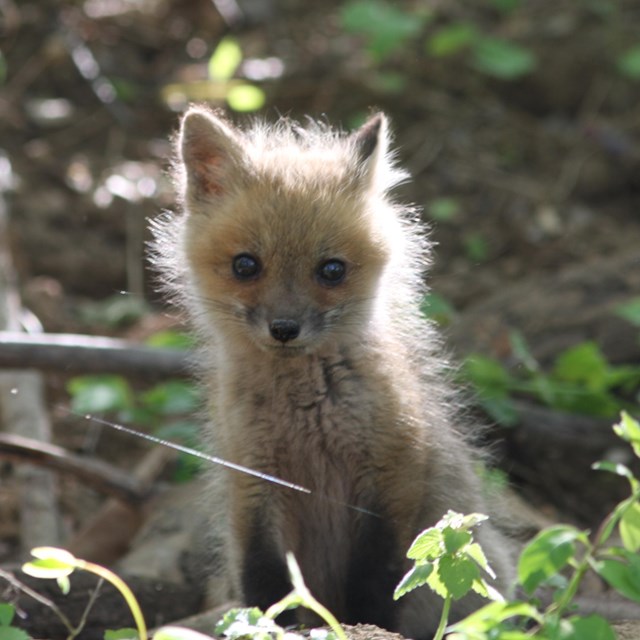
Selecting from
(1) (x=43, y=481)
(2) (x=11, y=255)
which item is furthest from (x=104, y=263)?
(1) (x=43, y=481)

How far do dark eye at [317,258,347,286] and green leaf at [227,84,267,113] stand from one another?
13.7ft

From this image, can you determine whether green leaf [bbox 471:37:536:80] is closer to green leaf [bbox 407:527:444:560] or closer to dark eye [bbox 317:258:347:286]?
dark eye [bbox 317:258:347:286]

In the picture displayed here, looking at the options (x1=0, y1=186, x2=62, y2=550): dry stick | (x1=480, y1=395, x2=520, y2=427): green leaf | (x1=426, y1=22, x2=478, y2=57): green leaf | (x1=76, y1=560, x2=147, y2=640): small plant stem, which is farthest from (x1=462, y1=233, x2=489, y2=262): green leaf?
(x1=76, y1=560, x2=147, y2=640): small plant stem

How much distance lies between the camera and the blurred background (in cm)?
738

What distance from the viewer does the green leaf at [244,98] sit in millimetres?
8031

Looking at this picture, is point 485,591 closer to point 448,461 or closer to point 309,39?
→ point 448,461

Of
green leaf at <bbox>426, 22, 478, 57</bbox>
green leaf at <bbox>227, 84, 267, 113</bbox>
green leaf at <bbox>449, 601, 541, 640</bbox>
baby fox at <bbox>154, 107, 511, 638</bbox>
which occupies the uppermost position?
green leaf at <bbox>426, 22, 478, 57</bbox>

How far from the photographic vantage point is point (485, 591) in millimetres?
2668

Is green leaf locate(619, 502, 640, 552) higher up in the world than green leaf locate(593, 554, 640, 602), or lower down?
higher up

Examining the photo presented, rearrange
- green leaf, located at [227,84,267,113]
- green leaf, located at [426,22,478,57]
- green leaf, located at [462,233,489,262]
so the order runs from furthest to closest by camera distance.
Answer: green leaf, located at [426,22,478,57]
green leaf, located at [227,84,267,113]
green leaf, located at [462,233,489,262]

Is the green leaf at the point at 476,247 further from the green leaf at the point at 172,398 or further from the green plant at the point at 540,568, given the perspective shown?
the green plant at the point at 540,568

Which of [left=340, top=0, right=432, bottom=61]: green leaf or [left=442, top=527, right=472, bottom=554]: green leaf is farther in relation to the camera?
[left=340, top=0, right=432, bottom=61]: green leaf

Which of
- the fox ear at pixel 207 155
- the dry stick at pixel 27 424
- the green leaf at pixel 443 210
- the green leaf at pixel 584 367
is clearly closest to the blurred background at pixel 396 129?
the green leaf at pixel 443 210

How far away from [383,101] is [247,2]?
1901 millimetres
